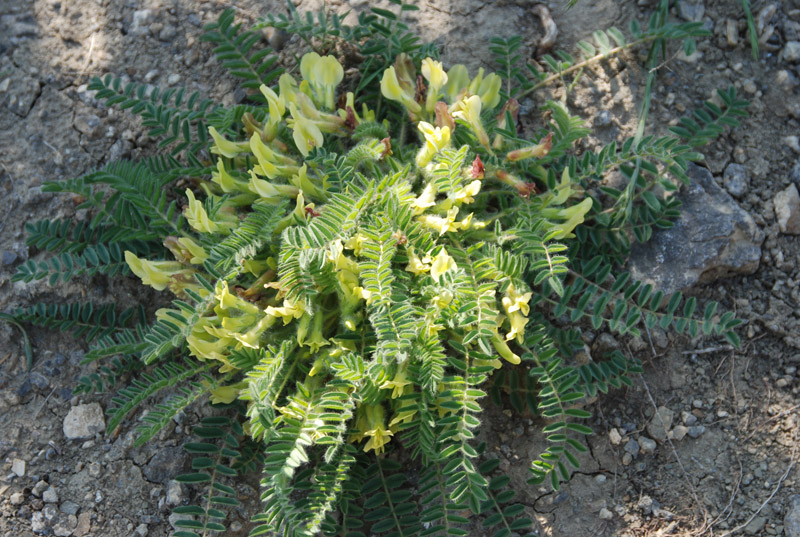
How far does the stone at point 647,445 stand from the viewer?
9.02ft

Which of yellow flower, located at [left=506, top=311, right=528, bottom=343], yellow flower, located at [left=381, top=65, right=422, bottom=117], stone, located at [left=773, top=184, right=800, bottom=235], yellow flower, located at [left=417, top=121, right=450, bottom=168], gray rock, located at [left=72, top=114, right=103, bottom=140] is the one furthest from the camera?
gray rock, located at [left=72, top=114, right=103, bottom=140]

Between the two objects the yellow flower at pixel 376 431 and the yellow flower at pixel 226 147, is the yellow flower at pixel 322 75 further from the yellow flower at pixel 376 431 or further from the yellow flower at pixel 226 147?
the yellow flower at pixel 376 431

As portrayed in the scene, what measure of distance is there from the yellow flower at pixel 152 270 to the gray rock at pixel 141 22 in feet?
4.33

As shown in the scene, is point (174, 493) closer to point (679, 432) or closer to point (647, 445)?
point (647, 445)

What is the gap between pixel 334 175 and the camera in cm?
256

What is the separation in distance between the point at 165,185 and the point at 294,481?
4.46ft

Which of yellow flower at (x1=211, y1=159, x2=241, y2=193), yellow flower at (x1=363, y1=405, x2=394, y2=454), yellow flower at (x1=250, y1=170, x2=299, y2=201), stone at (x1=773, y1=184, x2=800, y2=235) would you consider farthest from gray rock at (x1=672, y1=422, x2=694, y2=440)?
yellow flower at (x1=211, y1=159, x2=241, y2=193)

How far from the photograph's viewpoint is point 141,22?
3.41 m

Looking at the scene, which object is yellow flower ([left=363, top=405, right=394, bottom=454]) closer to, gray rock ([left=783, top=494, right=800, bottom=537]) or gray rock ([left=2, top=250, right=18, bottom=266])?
gray rock ([left=783, top=494, right=800, bottom=537])

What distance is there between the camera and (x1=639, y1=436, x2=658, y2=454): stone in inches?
108

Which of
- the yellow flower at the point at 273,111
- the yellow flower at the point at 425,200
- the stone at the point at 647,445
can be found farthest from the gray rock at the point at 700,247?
the yellow flower at the point at 273,111

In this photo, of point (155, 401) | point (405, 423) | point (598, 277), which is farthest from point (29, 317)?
point (598, 277)

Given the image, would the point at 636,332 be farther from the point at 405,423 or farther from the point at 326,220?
the point at 326,220

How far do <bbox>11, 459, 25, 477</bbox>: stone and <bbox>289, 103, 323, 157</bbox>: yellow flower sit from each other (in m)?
1.48
